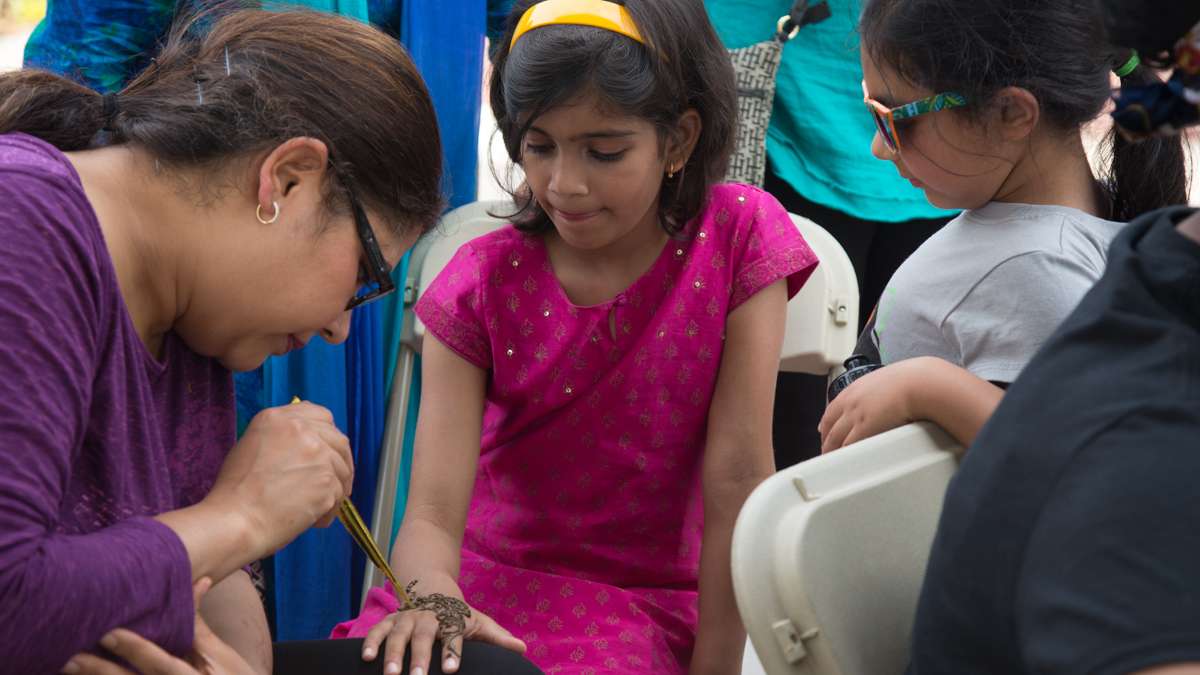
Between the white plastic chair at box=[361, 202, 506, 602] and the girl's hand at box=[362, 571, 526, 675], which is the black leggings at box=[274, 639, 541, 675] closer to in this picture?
the girl's hand at box=[362, 571, 526, 675]

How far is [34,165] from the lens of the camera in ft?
A: 3.12

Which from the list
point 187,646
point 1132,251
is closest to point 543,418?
point 187,646

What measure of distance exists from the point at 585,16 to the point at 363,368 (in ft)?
2.15

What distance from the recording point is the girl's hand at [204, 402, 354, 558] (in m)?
1.08

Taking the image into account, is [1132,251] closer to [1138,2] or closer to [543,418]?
[1138,2]

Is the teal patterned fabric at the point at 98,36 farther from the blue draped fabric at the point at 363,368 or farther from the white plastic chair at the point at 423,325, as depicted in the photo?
the white plastic chair at the point at 423,325

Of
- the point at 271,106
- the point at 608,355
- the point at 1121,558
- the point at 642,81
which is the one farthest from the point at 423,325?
the point at 1121,558

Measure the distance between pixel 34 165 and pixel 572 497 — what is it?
0.84m

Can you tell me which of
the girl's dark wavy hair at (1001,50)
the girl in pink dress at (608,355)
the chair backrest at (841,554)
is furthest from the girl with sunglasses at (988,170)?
the girl in pink dress at (608,355)

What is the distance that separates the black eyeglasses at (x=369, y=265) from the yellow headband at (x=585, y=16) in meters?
0.50

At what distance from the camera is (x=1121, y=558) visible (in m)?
0.62

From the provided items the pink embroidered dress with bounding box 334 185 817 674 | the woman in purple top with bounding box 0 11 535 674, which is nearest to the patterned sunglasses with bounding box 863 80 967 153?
→ the pink embroidered dress with bounding box 334 185 817 674

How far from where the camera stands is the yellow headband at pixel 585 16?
4.99 ft

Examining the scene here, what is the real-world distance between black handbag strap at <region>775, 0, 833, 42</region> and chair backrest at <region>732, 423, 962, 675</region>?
1036 millimetres
